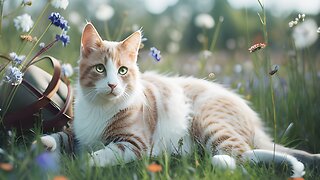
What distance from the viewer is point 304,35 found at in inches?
172

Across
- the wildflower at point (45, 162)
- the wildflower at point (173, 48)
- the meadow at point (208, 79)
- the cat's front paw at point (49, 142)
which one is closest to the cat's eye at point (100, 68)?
the meadow at point (208, 79)

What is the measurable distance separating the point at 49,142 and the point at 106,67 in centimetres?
62

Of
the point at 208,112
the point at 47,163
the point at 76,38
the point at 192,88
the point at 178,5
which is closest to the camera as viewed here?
the point at 47,163

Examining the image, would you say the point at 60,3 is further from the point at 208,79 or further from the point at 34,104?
the point at 208,79

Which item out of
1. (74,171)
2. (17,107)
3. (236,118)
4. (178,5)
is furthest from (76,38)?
(178,5)

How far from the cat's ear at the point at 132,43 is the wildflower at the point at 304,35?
1507 mm

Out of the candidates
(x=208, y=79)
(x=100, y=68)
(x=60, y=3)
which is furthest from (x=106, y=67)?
(x=208, y=79)

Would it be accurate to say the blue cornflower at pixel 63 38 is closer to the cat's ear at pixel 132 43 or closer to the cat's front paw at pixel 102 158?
the cat's ear at pixel 132 43

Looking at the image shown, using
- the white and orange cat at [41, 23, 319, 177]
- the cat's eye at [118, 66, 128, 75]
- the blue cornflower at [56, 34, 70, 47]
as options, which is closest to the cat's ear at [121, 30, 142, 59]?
the white and orange cat at [41, 23, 319, 177]

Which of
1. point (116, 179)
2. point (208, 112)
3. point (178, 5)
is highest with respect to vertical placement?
point (178, 5)

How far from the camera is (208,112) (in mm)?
3617

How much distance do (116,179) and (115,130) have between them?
22.9 inches

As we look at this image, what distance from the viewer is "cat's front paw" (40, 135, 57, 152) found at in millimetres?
3308

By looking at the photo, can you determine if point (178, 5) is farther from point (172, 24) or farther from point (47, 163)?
point (47, 163)
